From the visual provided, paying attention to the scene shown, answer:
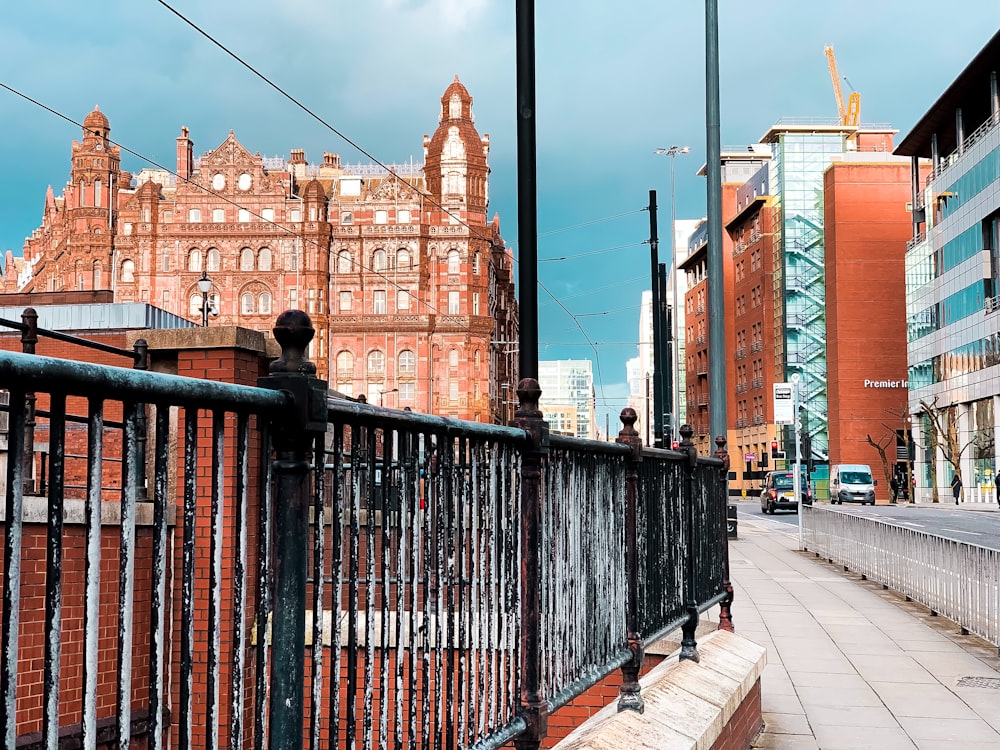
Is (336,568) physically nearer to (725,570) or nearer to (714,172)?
(725,570)

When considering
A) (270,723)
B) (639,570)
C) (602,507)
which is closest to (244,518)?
(270,723)

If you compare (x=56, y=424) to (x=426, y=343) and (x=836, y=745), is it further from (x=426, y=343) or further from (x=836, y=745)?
(x=426, y=343)

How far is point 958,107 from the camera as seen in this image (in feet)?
186

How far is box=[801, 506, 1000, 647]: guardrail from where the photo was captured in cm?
1016

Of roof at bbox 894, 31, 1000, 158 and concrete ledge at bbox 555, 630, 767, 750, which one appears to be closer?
concrete ledge at bbox 555, 630, 767, 750

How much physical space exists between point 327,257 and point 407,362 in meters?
9.29

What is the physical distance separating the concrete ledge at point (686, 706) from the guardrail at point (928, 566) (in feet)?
13.1

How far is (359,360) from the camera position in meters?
79.1

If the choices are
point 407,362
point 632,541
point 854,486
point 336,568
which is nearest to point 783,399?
point 632,541

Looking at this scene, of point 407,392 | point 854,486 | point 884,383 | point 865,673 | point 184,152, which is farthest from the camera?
point 184,152

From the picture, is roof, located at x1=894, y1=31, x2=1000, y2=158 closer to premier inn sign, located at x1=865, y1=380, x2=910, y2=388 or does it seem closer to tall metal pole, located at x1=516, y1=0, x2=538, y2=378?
premier inn sign, located at x1=865, y1=380, x2=910, y2=388

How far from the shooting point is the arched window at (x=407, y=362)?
78.9m

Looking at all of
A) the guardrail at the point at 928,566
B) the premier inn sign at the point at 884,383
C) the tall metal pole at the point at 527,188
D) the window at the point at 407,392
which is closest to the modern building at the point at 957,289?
the premier inn sign at the point at 884,383

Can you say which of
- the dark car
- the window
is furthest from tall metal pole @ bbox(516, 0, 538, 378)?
the window
